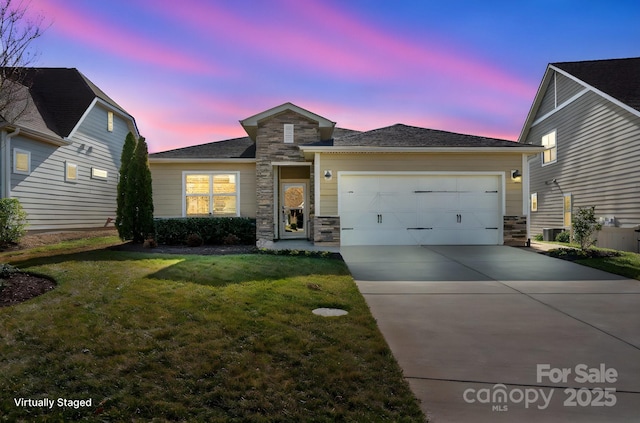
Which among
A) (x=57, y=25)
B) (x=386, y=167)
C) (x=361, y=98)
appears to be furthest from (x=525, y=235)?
(x=57, y=25)

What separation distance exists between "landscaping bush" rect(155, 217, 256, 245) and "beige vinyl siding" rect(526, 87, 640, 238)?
12951 mm

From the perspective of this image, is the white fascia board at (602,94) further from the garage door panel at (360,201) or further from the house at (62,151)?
the house at (62,151)

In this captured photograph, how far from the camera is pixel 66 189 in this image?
14.7m

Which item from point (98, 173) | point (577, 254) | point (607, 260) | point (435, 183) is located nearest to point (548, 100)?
Answer: point (435, 183)

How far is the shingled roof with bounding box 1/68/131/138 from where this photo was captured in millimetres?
14414

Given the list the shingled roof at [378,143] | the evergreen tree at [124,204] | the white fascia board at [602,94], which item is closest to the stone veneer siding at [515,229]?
the shingled roof at [378,143]

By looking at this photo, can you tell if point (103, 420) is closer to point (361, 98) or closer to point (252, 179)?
point (252, 179)

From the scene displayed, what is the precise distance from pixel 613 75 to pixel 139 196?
17841 mm

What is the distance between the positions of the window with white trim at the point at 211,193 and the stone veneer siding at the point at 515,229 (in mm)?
9481

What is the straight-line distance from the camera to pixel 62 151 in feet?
47.2

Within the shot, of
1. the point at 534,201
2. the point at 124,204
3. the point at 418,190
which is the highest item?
the point at 418,190

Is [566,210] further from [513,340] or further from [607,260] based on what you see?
[513,340]

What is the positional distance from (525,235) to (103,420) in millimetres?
12942

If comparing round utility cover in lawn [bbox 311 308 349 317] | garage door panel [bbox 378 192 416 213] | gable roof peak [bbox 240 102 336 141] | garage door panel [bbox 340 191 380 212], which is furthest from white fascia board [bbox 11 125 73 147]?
round utility cover in lawn [bbox 311 308 349 317]
